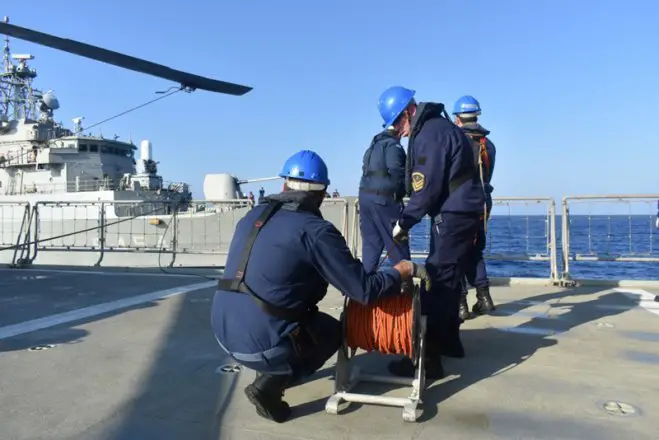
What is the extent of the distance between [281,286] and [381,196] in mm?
1886

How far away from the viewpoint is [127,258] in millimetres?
19859

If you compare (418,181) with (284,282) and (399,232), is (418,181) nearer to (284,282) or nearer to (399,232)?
(399,232)

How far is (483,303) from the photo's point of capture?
4.91m

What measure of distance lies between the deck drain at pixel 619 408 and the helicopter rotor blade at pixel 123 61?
736cm

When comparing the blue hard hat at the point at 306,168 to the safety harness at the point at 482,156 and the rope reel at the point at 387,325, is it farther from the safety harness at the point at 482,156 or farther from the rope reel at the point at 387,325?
the safety harness at the point at 482,156

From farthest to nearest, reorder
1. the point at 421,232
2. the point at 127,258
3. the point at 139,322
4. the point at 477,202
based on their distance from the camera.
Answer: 1. the point at 127,258
2. the point at 421,232
3. the point at 139,322
4. the point at 477,202

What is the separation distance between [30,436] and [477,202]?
2789 millimetres

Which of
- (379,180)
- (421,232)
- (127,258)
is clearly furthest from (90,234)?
(379,180)

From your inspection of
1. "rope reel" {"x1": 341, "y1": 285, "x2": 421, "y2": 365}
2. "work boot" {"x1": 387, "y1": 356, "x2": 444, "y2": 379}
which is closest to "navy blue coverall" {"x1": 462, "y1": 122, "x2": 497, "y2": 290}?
"work boot" {"x1": 387, "y1": 356, "x2": 444, "y2": 379}

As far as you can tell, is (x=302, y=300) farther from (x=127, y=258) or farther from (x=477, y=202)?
(x=127, y=258)

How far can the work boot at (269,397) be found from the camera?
2.46 meters

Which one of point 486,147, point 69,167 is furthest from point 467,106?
point 69,167

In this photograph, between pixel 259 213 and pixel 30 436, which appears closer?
pixel 30 436

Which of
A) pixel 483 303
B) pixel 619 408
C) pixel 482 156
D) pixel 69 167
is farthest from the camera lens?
pixel 69 167
